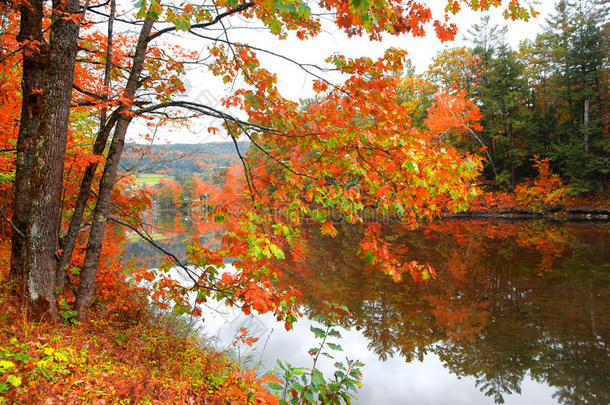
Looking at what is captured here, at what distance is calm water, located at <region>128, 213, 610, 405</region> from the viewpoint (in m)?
4.85

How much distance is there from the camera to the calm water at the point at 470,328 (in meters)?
4.85

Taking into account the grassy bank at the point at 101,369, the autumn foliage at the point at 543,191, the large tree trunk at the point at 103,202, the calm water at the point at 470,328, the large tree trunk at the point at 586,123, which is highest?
the large tree trunk at the point at 586,123

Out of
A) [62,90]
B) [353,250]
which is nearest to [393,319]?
[62,90]

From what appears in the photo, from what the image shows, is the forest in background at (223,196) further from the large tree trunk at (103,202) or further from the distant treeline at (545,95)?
the distant treeline at (545,95)

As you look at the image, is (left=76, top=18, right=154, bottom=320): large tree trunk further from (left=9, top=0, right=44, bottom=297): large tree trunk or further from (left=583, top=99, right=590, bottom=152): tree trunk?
(left=583, top=99, right=590, bottom=152): tree trunk

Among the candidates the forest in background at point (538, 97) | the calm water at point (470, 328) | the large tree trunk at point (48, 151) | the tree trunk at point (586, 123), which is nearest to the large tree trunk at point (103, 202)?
the large tree trunk at point (48, 151)

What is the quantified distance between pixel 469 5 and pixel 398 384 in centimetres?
557

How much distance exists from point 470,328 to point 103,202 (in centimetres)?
714

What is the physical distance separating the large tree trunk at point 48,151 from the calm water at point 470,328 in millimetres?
2938

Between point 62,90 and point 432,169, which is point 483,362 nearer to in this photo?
point 432,169

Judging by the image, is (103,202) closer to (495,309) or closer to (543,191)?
(495,309)

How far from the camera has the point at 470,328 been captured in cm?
645

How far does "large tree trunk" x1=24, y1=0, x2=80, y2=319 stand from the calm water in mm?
2938

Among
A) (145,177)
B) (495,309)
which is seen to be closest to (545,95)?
(495,309)
